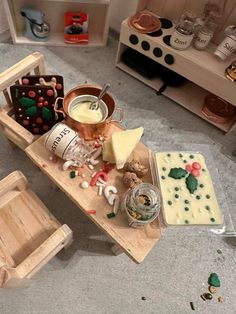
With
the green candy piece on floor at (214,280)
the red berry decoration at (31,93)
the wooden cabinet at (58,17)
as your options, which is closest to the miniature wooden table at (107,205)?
the red berry decoration at (31,93)

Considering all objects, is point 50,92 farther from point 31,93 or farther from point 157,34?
point 157,34

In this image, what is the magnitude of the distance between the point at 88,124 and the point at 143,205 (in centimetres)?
25

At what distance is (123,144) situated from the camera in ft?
2.24

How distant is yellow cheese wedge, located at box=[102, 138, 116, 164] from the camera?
2.27 ft

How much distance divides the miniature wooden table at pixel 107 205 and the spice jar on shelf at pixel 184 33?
1.99 feet

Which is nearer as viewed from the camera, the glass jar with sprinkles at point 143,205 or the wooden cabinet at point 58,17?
the glass jar with sprinkles at point 143,205

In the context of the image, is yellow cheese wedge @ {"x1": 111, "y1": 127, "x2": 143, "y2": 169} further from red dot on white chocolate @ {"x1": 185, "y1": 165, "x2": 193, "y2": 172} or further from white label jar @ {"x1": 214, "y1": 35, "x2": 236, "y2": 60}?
white label jar @ {"x1": 214, "y1": 35, "x2": 236, "y2": 60}

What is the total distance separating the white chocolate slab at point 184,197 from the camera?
656 millimetres

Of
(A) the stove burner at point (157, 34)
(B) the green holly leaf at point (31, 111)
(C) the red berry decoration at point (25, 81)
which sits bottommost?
(B) the green holly leaf at point (31, 111)

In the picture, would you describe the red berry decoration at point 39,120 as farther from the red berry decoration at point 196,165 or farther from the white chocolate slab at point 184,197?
the red berry decoration at point 196,165

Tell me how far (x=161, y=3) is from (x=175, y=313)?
127cm

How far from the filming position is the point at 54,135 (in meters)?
0.66

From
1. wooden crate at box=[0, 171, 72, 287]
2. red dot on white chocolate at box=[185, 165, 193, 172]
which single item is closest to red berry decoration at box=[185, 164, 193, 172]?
red dot on white chocolate at box=[185, 165, 193, 172]

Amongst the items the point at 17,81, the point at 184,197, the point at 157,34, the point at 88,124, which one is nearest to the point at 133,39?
the point at 157,34
